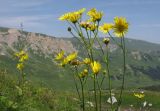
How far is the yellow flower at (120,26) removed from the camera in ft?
19.1

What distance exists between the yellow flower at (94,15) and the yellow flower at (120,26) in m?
0.25

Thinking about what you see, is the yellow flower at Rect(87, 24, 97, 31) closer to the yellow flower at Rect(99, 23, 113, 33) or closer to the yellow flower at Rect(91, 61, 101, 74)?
the yellow flower at Rect(99, 23, 113, 33)

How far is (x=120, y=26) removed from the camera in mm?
5906

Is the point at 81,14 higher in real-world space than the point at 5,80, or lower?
higher

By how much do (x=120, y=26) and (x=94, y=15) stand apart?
0.45m

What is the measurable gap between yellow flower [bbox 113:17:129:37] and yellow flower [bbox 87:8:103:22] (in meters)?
0.25

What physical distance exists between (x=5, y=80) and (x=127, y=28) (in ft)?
47.4

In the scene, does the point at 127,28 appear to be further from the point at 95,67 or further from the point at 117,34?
the point at 95,67

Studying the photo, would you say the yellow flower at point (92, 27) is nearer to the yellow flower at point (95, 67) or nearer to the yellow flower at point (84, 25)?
the yellow flower at point (84, 25)

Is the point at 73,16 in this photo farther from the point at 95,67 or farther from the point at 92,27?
the point at 95,67

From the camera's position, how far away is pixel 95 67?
19.1ft

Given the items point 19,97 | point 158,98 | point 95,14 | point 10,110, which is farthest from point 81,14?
point 158,98

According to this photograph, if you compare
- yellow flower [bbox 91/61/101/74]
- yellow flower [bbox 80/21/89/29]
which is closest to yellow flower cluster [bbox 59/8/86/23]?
yellow flower [bbox 80/21/89/29]

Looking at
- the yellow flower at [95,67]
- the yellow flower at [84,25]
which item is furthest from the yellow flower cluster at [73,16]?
the yellow flower at [95,67]
